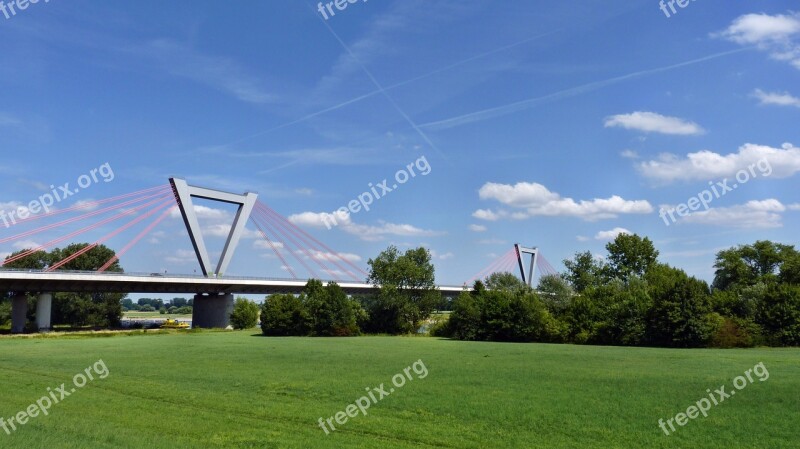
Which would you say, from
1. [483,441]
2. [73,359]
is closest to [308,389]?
[483,441]

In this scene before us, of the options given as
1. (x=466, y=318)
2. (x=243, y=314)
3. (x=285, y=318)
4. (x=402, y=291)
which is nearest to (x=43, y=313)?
(x=243, y=314)

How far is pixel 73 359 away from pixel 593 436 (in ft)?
111

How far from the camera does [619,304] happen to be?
211 ft

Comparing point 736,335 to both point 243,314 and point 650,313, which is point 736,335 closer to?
point 650,313

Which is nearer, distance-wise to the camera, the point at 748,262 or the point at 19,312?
the point at 19,312

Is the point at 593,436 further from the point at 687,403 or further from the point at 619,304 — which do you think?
the point at 619,304

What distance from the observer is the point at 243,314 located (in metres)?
102

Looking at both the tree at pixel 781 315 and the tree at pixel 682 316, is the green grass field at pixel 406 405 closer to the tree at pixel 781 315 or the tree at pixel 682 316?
the tree at pixel 682 316

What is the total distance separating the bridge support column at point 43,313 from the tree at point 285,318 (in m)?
31.2

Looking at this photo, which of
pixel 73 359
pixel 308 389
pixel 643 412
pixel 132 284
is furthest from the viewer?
pixel 132 284

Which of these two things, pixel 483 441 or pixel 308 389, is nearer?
pixel 483 441

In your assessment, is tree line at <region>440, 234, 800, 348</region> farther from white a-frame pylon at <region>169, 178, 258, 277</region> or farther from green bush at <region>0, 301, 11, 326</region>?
green bush at <region>0, 301, 11, 326</region>

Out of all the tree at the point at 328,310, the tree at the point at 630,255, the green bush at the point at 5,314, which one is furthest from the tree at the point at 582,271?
the green bush at the point at 5,314

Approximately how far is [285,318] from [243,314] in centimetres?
2567
